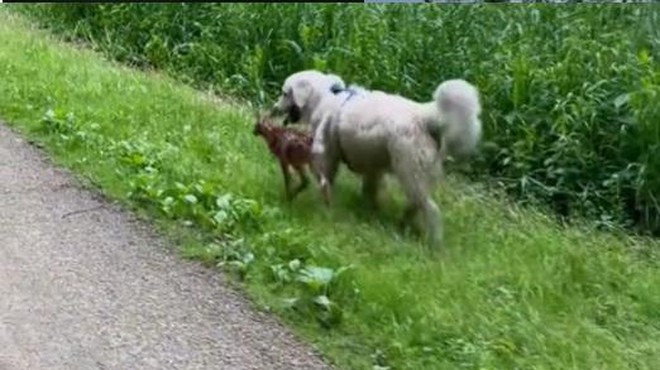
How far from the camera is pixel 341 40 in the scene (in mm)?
7578

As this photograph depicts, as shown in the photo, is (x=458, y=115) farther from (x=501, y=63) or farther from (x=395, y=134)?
(x=501, y=63)

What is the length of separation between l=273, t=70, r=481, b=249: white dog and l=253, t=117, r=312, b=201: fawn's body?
0.21ft

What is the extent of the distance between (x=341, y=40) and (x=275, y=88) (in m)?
0.54

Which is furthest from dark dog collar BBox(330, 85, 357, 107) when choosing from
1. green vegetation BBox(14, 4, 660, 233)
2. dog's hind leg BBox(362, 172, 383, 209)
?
green vegetation BBox(14, 4, 660, 233)

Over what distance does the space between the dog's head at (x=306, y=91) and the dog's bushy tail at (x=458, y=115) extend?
76 centimetres

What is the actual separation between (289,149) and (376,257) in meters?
0.88

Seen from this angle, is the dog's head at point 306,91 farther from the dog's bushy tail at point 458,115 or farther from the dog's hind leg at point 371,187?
the dog's bushy tail at point 458,115

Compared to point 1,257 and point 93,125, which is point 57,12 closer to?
point 93,125

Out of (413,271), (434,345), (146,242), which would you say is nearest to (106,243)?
(146,242)

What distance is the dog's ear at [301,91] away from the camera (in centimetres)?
535

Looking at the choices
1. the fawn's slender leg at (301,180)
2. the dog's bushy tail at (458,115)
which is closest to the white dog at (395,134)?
the dog's bushy tail at (458,115)

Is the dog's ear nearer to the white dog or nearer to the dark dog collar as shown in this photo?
the white dog

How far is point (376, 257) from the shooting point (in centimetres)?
458

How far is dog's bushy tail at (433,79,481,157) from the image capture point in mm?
4570
